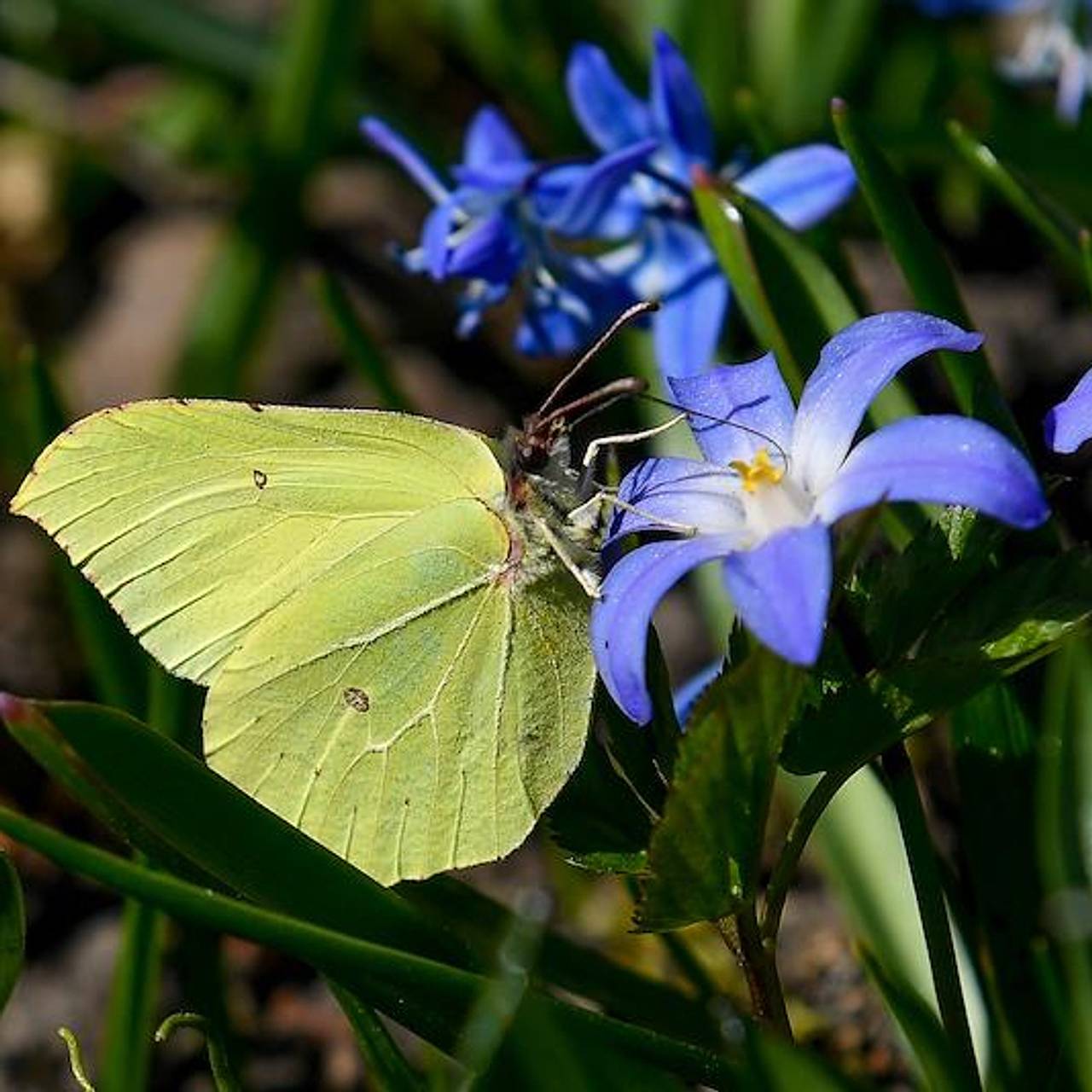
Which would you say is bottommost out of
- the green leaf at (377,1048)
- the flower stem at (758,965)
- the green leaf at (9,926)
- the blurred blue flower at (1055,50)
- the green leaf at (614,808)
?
the green leaf at (377,1048)

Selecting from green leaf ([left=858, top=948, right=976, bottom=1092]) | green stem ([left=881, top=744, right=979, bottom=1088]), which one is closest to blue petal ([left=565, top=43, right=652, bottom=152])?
green stem ([left=881, top=744, right=979, bottom=1088])

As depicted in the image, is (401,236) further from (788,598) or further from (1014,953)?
(788,598)

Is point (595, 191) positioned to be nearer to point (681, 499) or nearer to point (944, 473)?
point (681, 499)

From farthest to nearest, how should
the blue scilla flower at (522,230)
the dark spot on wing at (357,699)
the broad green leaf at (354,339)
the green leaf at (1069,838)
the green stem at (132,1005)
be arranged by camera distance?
1. the broad green leaf at (354,339)
2. the blue scilla flower at (522,230)
3. the green stem at (132,1005)
4. the dark spot on wing at (357,699)
5. the green leaf at (1069,838)

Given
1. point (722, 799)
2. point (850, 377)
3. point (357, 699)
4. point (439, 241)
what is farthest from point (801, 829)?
point (439, 241)

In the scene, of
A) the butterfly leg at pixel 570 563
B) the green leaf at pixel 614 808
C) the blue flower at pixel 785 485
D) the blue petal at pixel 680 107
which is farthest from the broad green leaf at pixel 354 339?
the green leaf at pixel 614 808

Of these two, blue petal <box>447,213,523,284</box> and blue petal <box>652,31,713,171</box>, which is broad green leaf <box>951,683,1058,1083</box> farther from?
blue petal <box>652,31,713,171</box>

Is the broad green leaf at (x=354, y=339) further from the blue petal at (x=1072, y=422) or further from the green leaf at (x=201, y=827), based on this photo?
the blue petal at (x=1072, y=422)

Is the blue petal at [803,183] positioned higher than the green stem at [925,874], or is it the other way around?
the blue petal at [803,183]
